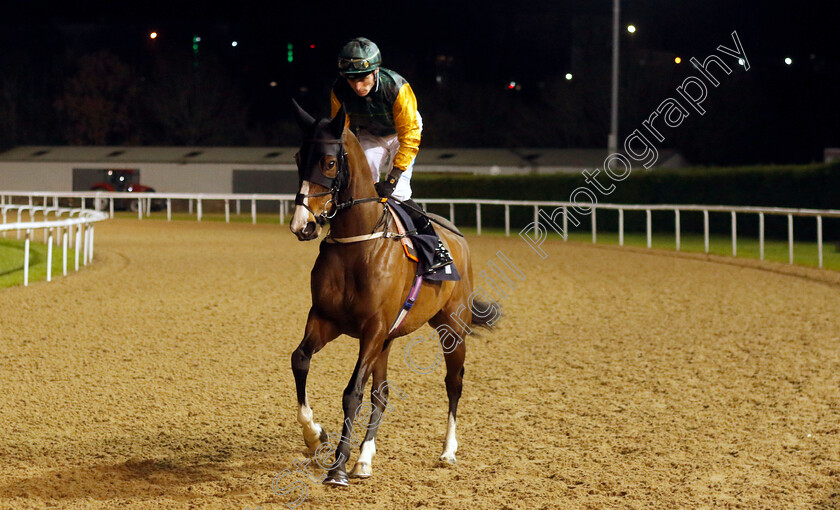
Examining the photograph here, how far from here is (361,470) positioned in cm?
436

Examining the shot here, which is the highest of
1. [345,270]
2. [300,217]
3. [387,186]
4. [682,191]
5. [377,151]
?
[682,191]

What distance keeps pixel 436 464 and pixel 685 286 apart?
8.56m

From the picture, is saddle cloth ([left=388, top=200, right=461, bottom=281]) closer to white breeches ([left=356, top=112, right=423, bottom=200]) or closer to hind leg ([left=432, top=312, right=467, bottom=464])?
white breeches ([left=356, top=112, right=423, bottom=200])

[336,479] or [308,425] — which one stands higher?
[308,425]

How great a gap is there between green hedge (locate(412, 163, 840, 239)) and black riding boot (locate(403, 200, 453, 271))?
16276 mm

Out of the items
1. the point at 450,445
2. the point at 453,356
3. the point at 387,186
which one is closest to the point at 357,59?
the point at 387,186

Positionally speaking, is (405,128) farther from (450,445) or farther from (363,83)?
(450,445)

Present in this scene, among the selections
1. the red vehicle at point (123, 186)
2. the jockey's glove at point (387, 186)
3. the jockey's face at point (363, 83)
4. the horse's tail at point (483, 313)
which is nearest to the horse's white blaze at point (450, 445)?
the horse's tail at point (483, 313)

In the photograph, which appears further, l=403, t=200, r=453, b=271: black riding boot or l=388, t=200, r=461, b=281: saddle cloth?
l=403, t=200, r=453, b=271: black riding boot

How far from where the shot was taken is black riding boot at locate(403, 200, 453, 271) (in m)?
Result: 4.96

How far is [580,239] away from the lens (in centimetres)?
2189

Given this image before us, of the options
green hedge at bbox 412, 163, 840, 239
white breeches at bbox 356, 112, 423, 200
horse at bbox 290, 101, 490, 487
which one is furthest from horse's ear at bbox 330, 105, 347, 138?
green hedge at bbox 412, 163, 840, 239

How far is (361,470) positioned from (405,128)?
1690 mm

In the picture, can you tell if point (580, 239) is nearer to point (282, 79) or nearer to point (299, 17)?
point (299, 17)
